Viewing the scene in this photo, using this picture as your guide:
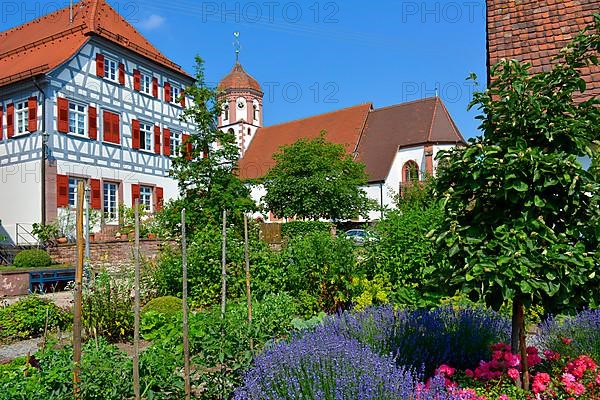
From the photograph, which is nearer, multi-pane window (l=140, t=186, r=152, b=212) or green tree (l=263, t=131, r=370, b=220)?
multi-pane window (l=140, t=186, r=152, b=212)

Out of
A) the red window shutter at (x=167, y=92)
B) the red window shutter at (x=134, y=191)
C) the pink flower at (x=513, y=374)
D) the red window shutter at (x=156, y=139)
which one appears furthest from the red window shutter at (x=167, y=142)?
the pink flower at (x=513, y=374)

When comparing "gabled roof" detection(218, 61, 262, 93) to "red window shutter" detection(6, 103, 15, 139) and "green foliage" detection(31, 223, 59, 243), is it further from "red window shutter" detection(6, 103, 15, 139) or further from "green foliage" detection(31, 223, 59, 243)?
"green foliage" detection(31, 223, 59, 243)

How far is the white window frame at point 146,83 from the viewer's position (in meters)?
24.4

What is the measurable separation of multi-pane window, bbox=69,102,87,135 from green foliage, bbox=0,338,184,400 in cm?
1859

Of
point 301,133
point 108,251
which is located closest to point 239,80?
point 301,133

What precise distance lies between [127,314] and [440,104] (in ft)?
119

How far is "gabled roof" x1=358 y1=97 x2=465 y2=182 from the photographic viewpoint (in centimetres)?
3847

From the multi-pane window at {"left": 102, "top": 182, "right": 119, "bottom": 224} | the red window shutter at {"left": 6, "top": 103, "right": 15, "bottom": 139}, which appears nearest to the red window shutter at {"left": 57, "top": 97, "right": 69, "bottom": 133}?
the red window shutter at {"left": 6, "top": 103, "right": 15, "bottom": 139}

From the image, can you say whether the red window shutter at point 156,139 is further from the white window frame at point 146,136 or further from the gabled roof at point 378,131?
the gabled roof at point 378,131

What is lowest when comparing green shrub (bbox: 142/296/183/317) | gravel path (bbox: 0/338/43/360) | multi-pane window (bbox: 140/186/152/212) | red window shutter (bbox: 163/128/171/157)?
gravel path (bbox: 0/338/43/360)

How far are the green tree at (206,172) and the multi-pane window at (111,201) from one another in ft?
42.2

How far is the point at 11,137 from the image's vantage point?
21.4m

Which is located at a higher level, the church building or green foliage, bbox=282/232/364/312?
the church building

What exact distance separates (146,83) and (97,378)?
2269 centimetres
